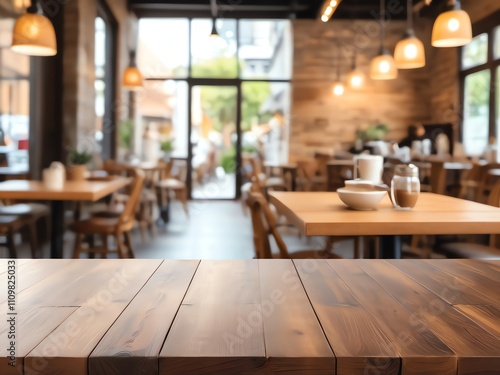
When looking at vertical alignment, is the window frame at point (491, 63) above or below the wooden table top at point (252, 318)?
above

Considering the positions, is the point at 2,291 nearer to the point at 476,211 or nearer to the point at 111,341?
the point at 111,341

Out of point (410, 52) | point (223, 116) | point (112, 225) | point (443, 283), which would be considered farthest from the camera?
point (223, 116)

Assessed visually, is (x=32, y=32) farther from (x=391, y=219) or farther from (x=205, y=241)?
(x=205, y=241)

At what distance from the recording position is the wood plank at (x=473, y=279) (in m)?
1.06

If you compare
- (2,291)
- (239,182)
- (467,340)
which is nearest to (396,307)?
(467,340)

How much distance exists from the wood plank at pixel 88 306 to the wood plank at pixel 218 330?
0.12 metres

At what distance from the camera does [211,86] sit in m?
10.1

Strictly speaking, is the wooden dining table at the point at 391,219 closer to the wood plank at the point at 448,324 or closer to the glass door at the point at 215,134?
the wood plank at the point at 448,324

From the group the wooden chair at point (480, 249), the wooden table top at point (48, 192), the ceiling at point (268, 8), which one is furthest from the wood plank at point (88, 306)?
the ceiling at point (268, 8)

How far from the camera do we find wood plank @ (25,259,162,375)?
2.47ft

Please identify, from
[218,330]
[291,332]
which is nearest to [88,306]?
[218,330]

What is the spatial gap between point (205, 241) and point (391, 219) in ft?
13.1

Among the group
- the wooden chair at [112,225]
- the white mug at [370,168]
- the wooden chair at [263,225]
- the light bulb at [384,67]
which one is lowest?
the wooden chair at [112,225]

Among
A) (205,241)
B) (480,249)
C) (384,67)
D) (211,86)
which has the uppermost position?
(211,86)
